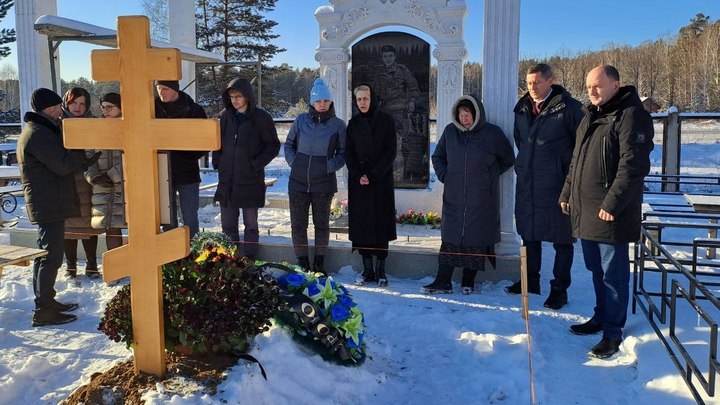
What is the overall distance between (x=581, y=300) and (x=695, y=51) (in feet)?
155

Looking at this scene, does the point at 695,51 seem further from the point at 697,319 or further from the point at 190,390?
the point at 190,390

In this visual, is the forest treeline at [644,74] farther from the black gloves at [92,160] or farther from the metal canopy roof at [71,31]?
the black gloves at [92,160]

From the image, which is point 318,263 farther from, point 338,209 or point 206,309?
point 206,309

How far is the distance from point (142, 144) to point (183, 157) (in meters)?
2.88

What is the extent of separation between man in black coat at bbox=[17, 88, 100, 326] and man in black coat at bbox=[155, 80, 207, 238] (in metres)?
0.93

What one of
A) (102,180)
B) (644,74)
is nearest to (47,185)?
(102,180)

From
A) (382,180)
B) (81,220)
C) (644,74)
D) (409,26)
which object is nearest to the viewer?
(382,180)

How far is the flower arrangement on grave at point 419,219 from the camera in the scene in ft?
23.9

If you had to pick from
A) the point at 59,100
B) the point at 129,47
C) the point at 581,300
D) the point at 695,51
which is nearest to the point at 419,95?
the point at 581,300

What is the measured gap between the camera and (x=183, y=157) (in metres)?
5.45

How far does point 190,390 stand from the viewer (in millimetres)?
2629

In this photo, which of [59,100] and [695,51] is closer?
[59,100]

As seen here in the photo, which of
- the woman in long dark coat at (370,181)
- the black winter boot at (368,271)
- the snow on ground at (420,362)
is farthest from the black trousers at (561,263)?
the black winter boot at (368,271)

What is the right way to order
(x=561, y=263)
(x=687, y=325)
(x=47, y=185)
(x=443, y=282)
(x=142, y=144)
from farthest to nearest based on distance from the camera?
(x=443, y=282), (x=561, y=263), (x=47, y=185), (x=687, y=325), (x=142, y=144)
